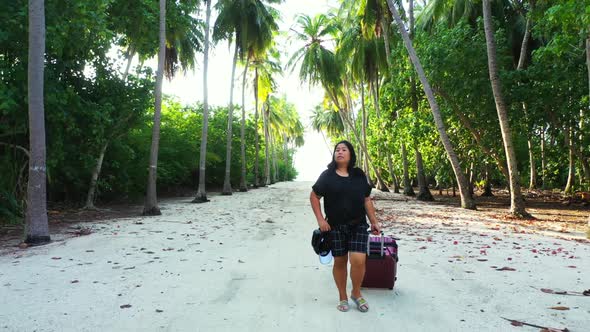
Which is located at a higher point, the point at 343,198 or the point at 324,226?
the point at 343,198

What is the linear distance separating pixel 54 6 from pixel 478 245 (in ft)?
30.5

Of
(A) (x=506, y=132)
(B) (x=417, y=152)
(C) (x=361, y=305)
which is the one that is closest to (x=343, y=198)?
(C) (x=361, y=305)


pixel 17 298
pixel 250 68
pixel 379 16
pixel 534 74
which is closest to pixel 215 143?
pixel 250 68

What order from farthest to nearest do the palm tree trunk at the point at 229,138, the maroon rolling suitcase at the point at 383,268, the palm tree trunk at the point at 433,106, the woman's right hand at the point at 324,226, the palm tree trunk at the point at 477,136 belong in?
the palm tree trunk at the point at 229,138, the palm tree trunk at the point at 477,136, the palm tree trunk at the point at 433,106, the maroon rolling suitcase at the point at 383,268, the woman's right hand at the point at 324,226

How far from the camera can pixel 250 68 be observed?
29.9 m

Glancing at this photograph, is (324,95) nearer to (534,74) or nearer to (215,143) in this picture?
(215,143)

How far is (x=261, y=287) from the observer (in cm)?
436

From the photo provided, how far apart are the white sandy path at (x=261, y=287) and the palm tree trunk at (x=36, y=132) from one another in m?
0.58

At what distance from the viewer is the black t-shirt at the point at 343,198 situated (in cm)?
360

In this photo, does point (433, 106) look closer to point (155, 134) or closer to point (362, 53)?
point (155, 134)

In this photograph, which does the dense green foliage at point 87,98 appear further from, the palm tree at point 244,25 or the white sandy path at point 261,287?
the white sandy path at point 261,287

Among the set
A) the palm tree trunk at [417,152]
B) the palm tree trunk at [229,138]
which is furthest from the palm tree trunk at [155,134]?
the palm tree trunk at [229,138]

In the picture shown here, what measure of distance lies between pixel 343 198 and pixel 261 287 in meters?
1.46

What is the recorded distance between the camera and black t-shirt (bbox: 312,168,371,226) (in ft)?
11.8
